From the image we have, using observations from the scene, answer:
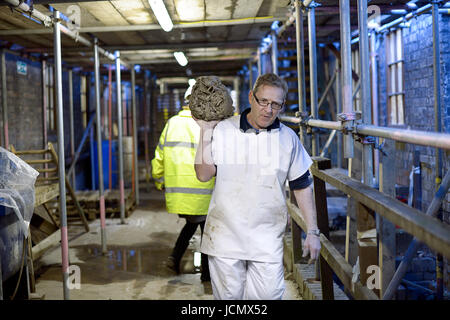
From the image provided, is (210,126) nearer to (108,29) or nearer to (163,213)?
(108,29)

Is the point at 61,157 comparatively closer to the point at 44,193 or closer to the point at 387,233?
the point at 44,193

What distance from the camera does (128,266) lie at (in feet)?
20.4

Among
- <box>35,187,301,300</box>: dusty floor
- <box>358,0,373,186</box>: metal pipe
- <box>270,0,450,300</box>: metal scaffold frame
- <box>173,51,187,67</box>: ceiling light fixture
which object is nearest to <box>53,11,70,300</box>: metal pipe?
<box>35,187,301,300</box>: dusty floor

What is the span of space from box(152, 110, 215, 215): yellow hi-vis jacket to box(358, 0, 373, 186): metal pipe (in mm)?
2096

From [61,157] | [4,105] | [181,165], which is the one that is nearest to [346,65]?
[181,165]

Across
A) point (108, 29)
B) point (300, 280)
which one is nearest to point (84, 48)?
point (108, 29)

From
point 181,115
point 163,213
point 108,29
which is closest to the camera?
point 181,115

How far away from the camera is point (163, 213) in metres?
9.61

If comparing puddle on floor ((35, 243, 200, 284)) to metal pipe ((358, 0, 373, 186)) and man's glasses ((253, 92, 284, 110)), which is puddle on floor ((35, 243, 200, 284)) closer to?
metal pipe ((358, 0, 373, 186))

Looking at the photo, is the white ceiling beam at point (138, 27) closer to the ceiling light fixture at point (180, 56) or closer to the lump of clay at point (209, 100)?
the ceiling light fixture at point (180, 56)

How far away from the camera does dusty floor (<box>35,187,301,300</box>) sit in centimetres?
518

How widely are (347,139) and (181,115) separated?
7.00 ft

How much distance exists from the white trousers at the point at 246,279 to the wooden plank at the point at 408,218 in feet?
2.04

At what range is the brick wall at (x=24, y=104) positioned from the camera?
340 inches
